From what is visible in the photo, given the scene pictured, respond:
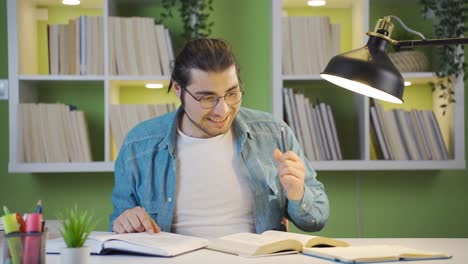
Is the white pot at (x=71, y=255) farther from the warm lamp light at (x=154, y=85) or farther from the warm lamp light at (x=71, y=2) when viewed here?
the warm lamp light at (x=71, y=2)

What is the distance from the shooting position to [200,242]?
197 cm

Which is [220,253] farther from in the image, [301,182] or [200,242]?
[301,182]

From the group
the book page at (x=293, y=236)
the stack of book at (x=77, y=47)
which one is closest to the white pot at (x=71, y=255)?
the book page at (x=293, y=236)

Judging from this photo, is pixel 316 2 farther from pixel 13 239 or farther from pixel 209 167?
pixel 13 239

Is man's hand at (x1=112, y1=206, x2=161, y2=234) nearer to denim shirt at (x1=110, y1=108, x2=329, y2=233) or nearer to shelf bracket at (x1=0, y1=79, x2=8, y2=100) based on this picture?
denim shirt at (x1=110, y1=108, x2=329, y2=233)

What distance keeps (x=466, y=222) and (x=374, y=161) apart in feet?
2.18

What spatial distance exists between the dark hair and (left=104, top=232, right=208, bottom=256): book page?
2.01 feet

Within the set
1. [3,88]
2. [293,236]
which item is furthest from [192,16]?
[293,236]

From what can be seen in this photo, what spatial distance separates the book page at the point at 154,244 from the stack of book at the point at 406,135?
1.47m

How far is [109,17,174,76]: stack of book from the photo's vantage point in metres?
3.23

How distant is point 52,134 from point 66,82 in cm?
30

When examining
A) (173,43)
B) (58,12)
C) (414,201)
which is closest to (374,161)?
(414,201)

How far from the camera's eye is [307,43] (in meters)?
3.23

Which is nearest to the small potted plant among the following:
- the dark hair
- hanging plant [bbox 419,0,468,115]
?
the dark hair
